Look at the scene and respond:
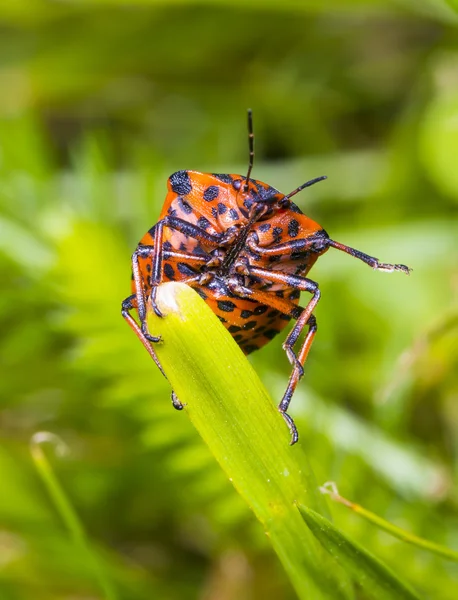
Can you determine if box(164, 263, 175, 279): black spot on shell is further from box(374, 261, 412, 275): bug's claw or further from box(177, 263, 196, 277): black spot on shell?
box(374, 261, 412, 275): bug's claw

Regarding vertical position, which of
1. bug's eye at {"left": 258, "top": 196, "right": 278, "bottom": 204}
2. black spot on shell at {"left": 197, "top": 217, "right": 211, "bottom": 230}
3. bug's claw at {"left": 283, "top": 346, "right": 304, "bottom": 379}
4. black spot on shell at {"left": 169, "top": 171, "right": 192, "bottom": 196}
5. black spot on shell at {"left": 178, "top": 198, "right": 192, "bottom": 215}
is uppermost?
black spot on shell at {"left": 169, "top": 171, "right": 192, "bottom": 196}

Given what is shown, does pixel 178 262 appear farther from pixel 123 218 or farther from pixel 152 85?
pixel 152 85

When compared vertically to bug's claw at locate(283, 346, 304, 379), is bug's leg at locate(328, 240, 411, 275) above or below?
above

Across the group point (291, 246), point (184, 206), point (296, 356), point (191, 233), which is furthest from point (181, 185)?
point (296, 356)

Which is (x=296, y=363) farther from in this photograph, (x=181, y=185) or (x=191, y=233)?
(x=181, y=185)

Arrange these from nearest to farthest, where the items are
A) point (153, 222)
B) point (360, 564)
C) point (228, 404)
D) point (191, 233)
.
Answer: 1. point (228, 404)
2. point (360, 564)
3. point (191, 233)
4. point (153, 222)

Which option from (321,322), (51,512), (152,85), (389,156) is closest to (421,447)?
(321,322)

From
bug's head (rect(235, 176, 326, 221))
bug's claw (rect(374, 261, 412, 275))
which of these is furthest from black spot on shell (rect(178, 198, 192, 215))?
bug's claw (rect(374, 261, 412, 275))

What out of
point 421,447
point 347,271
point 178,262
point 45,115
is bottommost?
point 421,447
